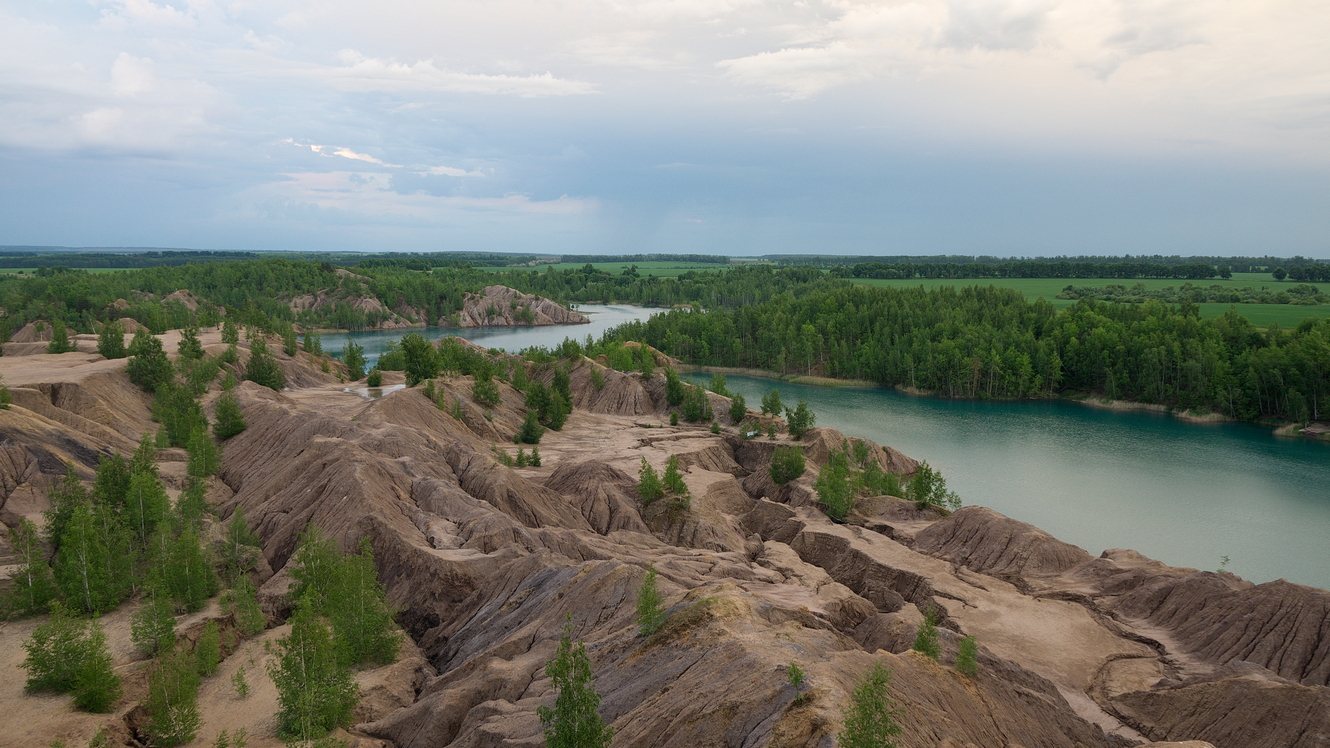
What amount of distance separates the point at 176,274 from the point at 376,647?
182458mm

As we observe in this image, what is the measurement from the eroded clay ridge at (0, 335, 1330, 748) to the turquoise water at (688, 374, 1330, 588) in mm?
12908

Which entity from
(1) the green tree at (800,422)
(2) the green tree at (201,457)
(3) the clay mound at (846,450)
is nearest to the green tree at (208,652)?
(2) the green tree at (201,457)

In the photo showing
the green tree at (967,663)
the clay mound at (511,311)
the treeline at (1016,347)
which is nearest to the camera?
the green tree at (967,663)

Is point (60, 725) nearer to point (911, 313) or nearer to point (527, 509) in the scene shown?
point (527, 509)

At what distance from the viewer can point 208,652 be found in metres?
27.0

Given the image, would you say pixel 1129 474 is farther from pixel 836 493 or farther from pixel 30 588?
pixel 30 588

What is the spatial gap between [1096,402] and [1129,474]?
3635 cm

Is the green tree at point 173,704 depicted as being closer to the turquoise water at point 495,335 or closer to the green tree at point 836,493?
the green tree at point 836,493

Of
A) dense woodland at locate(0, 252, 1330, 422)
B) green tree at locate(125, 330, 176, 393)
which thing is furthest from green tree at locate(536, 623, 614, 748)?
dense woodland at locate(0, 252, 1330, 422)

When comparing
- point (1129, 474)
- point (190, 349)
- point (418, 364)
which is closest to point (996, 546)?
point (1129, 474)

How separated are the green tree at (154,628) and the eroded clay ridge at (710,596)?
5435mm

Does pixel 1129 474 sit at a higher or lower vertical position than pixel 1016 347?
lower

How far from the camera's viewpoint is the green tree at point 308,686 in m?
22.3

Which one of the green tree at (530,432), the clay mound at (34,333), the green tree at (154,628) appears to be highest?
the clay mound at (34,333)
